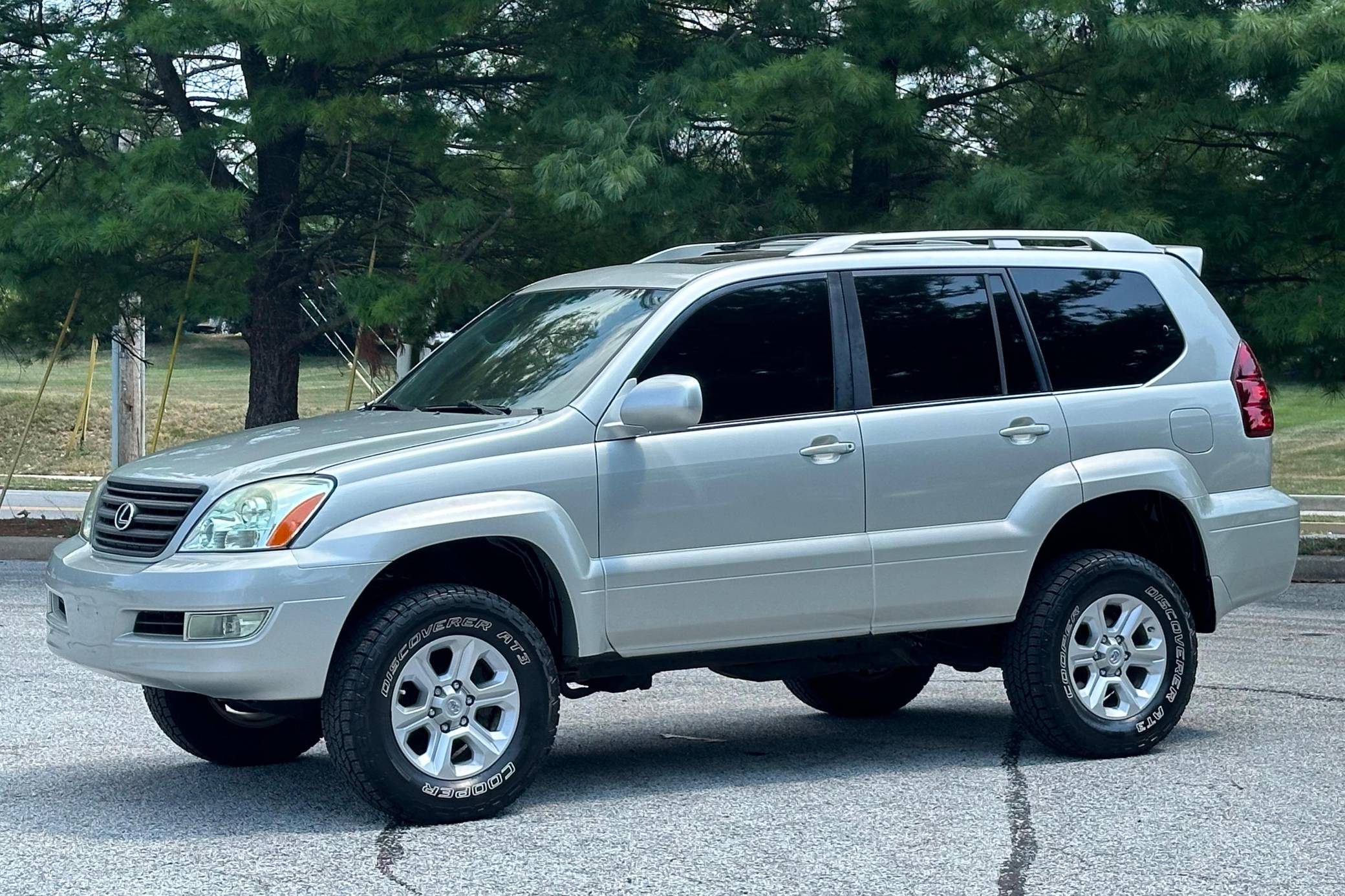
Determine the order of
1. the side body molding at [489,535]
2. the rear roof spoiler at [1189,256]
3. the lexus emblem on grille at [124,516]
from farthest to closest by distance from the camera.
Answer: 1. the rear roof spoiler at [1189,256]
2. the lexus emblem on grille at [124,516]
3. the side body molding at [489,535]

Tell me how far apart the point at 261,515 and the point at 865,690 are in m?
3.44

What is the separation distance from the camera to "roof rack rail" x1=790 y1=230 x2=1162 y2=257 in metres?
6.97

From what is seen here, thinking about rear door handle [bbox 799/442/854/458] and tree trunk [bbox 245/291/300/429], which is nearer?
rear door handle [bbox 799/442/854/458]

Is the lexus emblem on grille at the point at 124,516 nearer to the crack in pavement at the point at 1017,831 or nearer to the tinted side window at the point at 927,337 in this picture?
the tinted side window at the point at 927,337

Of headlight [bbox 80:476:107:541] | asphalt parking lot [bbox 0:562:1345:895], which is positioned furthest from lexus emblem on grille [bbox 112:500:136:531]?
asphalt parking lot [bbox 0:562:1345:895]

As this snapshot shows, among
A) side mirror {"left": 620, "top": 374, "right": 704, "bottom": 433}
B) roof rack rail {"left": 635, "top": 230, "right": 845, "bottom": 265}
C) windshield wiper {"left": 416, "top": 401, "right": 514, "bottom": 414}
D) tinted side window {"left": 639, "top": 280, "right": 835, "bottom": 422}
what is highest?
roof rack rail {"left": 635, "top": 230, "right": 845, "bottom": 265}

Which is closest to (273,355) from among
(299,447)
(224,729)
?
(224,729)

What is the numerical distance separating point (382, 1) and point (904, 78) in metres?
4.28

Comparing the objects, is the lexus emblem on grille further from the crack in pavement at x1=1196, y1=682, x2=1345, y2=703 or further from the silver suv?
the crack in pavement at x1=1196, y1=682, x2=1345, y2=703

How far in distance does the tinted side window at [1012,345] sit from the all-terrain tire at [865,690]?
1662 millimetres

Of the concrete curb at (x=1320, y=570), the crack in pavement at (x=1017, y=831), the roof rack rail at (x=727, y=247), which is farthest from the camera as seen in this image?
the concrete curb at (x=1320, y=570)

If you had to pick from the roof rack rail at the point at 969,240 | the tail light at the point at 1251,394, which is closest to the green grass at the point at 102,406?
the roof rack rail at the point at 969,240

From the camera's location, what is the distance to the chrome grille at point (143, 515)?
19.1 ft

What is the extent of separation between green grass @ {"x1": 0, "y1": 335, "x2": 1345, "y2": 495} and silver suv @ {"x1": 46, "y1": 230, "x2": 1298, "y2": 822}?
9300 millimetres
